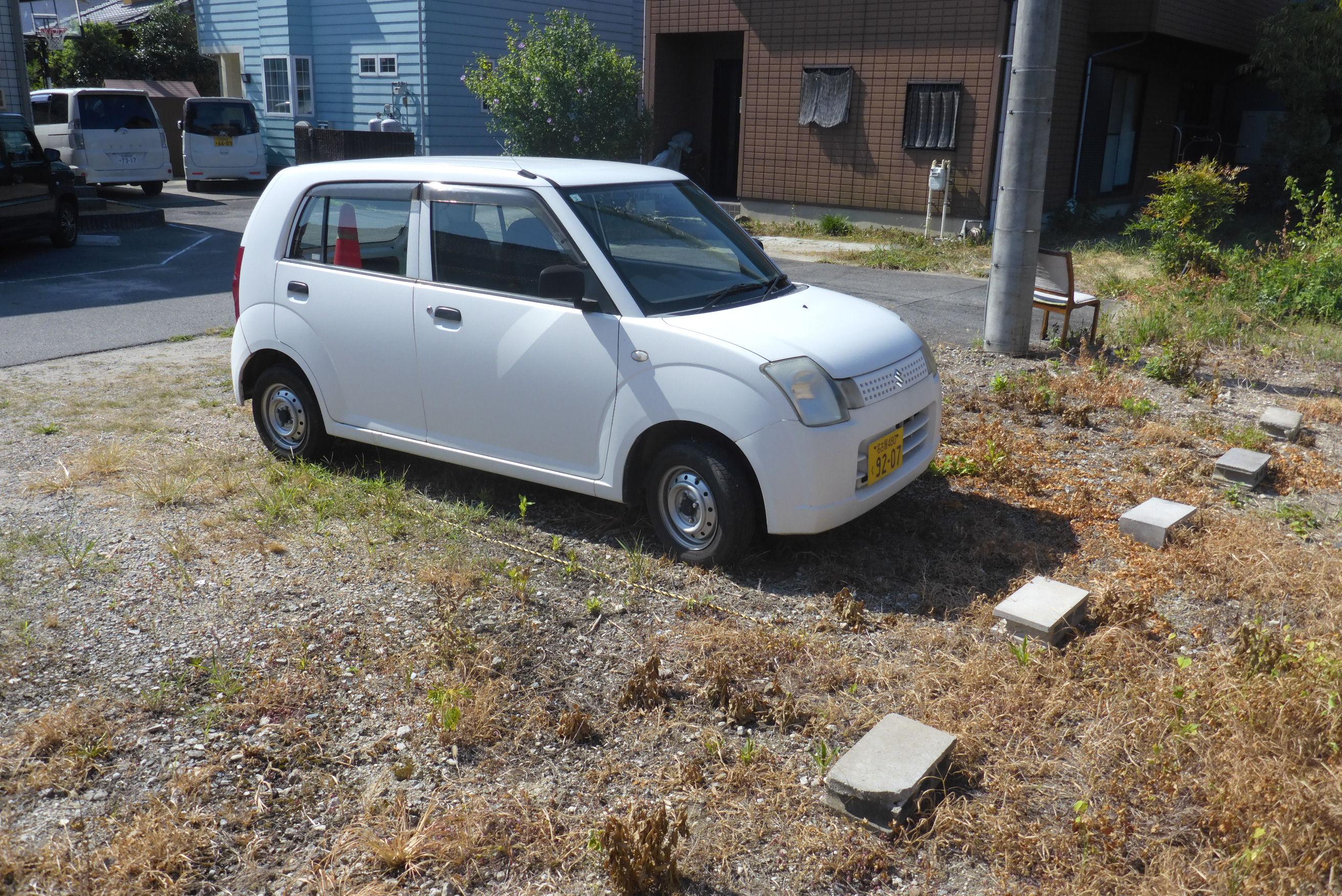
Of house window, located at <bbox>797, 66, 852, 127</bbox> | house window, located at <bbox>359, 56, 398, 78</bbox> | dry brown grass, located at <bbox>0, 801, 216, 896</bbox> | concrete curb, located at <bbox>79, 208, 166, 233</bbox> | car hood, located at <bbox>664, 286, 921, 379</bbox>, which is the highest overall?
house window, located at <bbox>359, 56, 398, 78</bbox>

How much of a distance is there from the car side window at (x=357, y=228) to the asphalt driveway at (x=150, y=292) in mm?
4201

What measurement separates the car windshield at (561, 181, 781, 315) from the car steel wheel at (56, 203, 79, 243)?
38.1 ft

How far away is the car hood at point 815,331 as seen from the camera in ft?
14.5

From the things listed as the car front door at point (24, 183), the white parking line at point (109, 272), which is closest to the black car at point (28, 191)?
the car front door at point (24, 183)

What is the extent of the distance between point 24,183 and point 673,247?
11434mm

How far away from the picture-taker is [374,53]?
848 inches

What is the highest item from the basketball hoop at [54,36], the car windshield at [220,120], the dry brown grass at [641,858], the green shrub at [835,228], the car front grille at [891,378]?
the basketball hoop at [54,36]

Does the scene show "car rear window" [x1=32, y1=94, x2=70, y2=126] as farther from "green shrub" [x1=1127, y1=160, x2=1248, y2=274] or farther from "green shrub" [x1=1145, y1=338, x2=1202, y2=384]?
"green shrub" [x1=1145, y1=338, x2=1202, y2=384]

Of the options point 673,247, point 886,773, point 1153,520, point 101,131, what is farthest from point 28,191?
point 886,773

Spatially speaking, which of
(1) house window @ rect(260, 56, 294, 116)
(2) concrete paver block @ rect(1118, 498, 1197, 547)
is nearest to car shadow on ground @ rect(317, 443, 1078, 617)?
(2) concrete paver block @ rect(1118, 498, 1197, 547)

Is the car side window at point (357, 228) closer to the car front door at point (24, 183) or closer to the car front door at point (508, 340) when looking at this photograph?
the car front door at point (508, 340)

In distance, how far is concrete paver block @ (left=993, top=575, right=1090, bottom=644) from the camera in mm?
3939

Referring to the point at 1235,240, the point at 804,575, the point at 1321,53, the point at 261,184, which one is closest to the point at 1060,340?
the point at 804,575

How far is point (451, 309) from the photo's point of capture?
5023 mm
